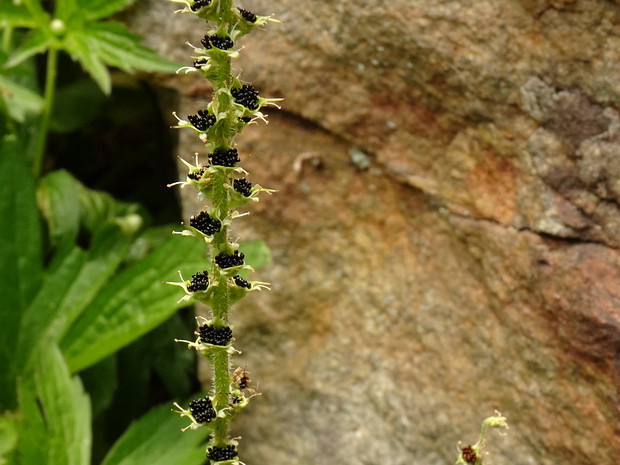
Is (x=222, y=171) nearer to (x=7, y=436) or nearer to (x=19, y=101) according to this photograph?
(x=7, y=436)

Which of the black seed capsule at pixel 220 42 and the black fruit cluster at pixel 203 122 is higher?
the black seed capsule at pixel 220 42

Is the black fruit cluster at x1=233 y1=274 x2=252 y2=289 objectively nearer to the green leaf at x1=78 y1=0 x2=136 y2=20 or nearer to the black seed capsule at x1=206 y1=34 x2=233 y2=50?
the black seed capsule at x1=206 y1=34 x2=233 y2=50

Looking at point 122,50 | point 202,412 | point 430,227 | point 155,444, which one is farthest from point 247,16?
point 155,444

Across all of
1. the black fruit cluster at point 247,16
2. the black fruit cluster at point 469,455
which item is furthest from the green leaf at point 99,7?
the black fruit cluster at point 469,455

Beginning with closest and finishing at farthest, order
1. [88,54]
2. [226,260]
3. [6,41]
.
Result: 1. [226,260]
2. [88,54]
3. [6,41]

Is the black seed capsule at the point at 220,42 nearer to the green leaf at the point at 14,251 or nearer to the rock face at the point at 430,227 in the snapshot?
the rock face at the point at 430,227
